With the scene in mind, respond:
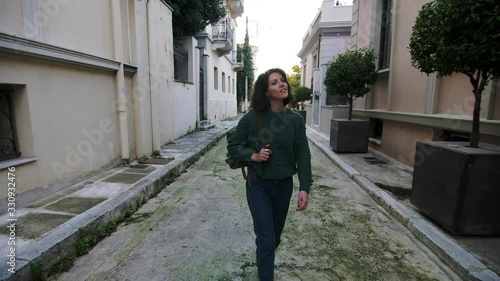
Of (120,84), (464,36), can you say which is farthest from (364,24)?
(120,84)

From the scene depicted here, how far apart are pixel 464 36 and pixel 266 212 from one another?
278 centimetres

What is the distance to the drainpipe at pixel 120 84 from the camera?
539cm

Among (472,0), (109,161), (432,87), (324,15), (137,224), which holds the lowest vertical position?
(137,224)

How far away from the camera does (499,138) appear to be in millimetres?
3879

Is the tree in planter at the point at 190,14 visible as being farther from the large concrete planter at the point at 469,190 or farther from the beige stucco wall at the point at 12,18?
the large concrete planter at the point at 469,190

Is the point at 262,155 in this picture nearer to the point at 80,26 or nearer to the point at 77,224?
the point at 77,224

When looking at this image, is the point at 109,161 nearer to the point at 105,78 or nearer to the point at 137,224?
the point at 105,78

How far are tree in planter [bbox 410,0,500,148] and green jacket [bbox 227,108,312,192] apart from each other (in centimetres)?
204

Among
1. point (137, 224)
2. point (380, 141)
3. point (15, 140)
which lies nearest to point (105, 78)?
point (15, 140)

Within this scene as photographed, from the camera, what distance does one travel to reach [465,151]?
3074 millimetres

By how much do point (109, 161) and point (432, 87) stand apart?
628 cm

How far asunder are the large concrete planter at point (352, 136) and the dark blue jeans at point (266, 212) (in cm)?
610

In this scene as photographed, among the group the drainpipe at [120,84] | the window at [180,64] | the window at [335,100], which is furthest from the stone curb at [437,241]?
the window at [335,100]

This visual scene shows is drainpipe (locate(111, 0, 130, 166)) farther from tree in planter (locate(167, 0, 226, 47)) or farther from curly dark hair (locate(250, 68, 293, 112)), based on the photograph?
tree in planter (locate(167, 0, 226, 47))
